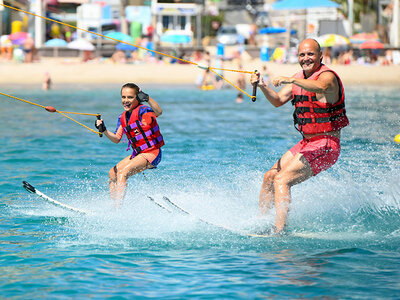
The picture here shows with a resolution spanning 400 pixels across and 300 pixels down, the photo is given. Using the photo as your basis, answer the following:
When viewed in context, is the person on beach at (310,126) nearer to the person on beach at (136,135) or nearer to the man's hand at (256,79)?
the man's hand at (256,79)

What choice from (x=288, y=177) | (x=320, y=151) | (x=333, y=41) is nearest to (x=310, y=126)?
(x=320, y=151)

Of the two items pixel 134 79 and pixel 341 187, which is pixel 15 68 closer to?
pixel 134 79

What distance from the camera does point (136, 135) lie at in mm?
7660

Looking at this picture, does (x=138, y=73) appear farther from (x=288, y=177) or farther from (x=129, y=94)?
(x=288, y=177)

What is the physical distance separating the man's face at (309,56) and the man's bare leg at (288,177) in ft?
2.72

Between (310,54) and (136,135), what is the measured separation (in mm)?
2169

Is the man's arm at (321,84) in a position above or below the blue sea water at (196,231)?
above

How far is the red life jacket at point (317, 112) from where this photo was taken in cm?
659

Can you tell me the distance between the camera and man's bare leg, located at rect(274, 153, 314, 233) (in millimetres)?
6566

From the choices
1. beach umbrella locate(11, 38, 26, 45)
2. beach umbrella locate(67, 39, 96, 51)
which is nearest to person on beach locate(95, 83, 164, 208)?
beach umbrella locate(67, 39, 96, 51)

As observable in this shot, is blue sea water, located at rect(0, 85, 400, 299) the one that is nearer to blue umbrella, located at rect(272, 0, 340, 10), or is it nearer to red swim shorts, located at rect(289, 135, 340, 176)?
red swim shorts, located at rect(289, 135, 340, 176)

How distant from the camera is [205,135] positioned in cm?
1587

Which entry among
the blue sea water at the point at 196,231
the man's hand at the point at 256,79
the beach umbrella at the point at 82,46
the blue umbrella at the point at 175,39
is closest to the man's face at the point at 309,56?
the man's hand at the point at 256,79

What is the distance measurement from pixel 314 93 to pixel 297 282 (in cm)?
181
